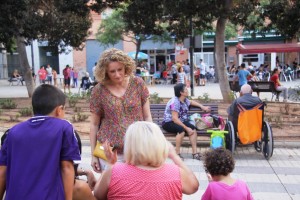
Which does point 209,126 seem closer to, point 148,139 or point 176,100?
point 176,100

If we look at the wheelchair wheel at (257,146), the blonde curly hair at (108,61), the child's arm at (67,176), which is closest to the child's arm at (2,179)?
the child's arm at (67,176)

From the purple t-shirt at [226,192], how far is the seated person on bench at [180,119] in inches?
169

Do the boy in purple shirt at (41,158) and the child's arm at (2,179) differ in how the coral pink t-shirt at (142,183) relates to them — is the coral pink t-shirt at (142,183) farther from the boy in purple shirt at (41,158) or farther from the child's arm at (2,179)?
the child's arm at (2,179)

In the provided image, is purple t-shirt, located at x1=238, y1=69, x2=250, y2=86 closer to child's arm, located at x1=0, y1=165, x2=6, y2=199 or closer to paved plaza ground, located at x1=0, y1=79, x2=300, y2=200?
paved plaza ground, located at x1=0, y1=79, x2=300, y2=200

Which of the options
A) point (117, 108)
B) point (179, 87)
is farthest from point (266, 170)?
point (117, 108)

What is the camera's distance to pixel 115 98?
3.52 meters

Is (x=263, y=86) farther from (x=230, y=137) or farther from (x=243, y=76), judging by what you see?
(x=230, y=137)

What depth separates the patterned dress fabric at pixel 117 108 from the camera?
3.50 meters

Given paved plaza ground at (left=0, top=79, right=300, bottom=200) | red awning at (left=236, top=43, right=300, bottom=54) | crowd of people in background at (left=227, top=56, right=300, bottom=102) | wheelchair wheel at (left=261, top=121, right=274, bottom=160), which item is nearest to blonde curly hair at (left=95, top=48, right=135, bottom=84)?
paved plaza ground at (left=0, top=79, right=300, bottom=200)

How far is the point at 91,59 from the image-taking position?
44656 millimetres

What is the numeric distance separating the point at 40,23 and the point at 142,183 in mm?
16754

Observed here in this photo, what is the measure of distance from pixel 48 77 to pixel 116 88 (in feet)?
98.3

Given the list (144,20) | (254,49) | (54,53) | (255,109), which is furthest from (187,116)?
(254,49)

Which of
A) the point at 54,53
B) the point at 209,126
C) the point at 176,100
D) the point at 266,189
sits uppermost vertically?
the point at 54,53
